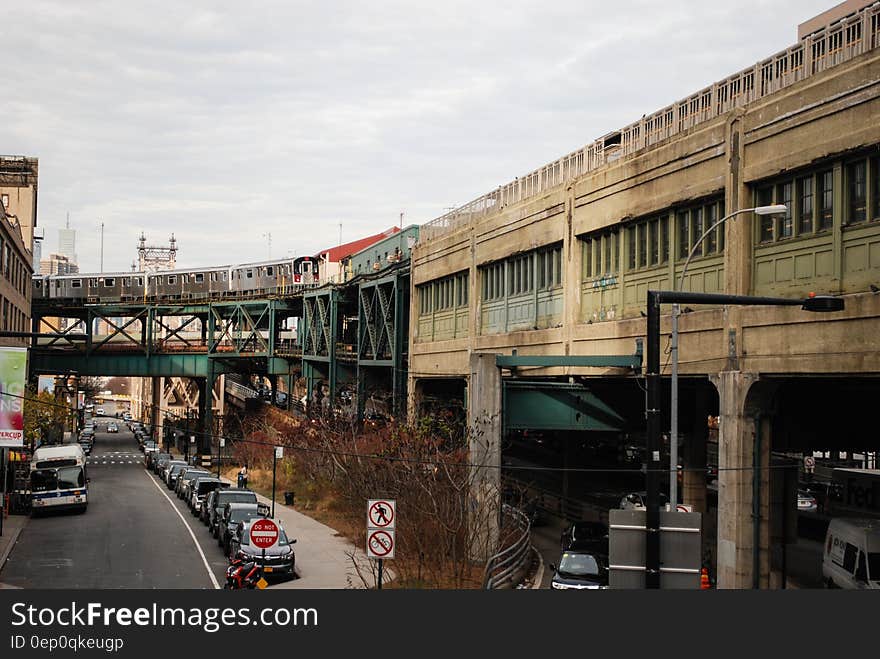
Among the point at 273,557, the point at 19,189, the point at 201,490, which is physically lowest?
the point at 201,490

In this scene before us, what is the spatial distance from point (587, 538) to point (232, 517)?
12.7 metres

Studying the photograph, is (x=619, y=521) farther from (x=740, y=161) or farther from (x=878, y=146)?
(x=740, y=161)

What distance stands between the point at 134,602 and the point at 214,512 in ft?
92.3

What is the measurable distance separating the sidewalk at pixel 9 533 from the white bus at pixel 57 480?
1.17m

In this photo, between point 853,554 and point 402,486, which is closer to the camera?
point 853,554

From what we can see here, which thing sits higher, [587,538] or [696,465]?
[696,465]

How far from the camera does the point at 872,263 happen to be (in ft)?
68.4

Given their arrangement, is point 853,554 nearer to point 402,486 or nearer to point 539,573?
point 539,573

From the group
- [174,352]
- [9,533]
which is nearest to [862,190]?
[9,533]

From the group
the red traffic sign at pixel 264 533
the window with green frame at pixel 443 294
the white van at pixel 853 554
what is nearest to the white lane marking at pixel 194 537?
the red traffic sign at pixel 264 533

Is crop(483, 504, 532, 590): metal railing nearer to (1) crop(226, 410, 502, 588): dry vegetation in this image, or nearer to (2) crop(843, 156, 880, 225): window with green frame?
(1) crop(226, 410, 502, 588): dry vegetation

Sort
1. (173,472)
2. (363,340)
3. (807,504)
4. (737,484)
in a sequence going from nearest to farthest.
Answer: (737,484) < (807,504) < (363,340) < (173,472)

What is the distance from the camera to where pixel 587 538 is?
3400cm

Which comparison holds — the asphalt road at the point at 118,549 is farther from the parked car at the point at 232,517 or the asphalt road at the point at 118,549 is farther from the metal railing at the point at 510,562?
the metal railing at the point at 510,562
